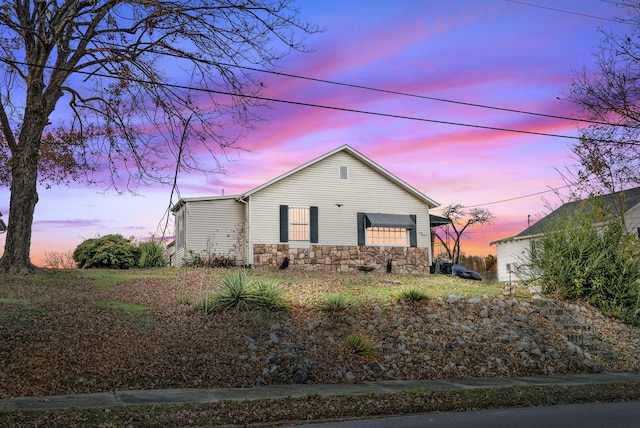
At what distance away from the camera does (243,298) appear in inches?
567

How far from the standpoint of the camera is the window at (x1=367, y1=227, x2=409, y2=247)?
94.3 feet

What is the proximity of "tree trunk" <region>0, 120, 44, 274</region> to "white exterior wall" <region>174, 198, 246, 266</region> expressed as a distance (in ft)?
27.9

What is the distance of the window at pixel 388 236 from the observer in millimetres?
28750

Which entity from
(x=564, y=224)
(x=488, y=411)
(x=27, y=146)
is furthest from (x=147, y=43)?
(x=564, y=224)

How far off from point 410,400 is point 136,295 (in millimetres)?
9494

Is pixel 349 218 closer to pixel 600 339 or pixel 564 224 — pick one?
pixel 564 224

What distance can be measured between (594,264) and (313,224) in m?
13.3

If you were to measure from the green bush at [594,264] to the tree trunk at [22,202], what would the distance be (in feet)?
53.4

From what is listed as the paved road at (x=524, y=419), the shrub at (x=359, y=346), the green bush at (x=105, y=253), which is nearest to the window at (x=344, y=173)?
the green bush at (x=105, y=253)

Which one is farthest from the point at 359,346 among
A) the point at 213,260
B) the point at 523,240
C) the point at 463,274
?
the point at 523,240

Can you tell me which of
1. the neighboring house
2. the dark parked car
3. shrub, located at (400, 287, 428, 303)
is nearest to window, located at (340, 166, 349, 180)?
the dark parked car

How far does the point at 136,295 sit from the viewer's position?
1634cm

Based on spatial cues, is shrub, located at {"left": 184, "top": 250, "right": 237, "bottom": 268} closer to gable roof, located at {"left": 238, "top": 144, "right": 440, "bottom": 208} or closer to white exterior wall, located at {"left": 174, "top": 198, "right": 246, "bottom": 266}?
white exterior wall, located at {"left": 174, "top": 198, "right": 246, "bottom": 266}

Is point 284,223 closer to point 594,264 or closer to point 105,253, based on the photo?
point 105,253
